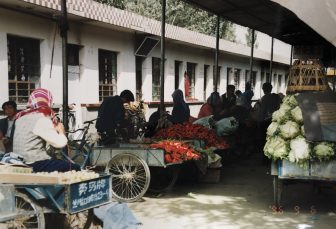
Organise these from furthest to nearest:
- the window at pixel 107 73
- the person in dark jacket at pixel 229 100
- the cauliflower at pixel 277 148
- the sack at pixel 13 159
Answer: the window at pixel 107 73 → the person in dark jacket at pixel 229 100 → the cauliflower at pixel 277 148 → the sack at pixel 13 159

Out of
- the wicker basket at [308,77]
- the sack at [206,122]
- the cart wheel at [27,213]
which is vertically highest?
the wicker basket at [308,77]

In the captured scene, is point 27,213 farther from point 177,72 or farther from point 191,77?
point 191,77

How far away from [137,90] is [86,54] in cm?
388

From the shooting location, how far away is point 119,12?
48.2ft

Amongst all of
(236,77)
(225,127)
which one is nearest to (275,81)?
(236,77)

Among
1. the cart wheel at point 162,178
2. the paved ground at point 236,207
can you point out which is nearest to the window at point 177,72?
the paved ground at point 236,207

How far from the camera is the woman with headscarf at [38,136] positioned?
5.01 m

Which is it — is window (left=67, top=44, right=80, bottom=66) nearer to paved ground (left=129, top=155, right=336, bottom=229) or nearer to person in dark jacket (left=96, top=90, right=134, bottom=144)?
person in dark jacket (left=96, top=90, right=134, bottom=144)

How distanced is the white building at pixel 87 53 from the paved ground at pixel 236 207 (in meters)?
3.86

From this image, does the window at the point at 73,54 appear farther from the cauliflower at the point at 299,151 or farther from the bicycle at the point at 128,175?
the cauliflower at the point at 299,151

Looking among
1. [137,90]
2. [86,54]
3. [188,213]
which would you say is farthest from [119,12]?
[188,213]

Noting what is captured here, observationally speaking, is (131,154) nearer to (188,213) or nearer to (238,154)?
(188,213)

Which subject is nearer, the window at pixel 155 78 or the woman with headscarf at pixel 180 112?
the woman with headscarf at pixel 180 112

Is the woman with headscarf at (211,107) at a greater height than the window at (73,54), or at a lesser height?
lesser
